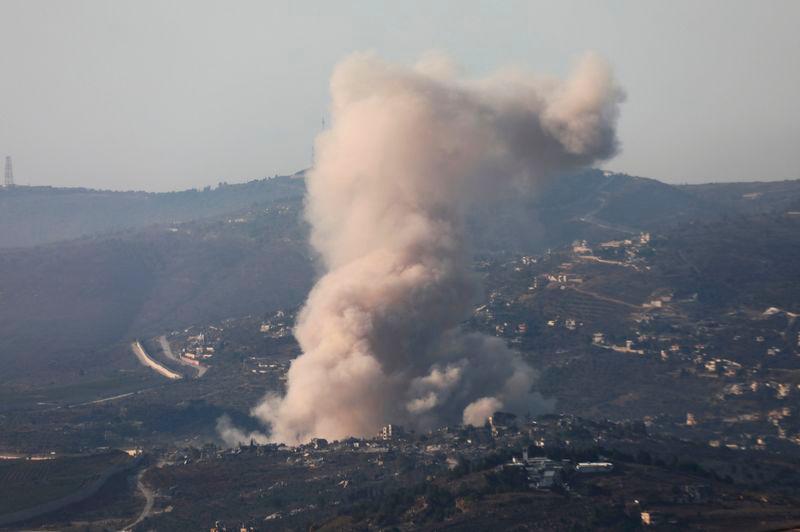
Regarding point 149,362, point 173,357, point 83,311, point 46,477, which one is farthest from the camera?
point 83,311

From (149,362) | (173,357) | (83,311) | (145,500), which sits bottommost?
(149,362)

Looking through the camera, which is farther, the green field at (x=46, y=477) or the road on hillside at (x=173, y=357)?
the road on hillside at (x=173, y=357)

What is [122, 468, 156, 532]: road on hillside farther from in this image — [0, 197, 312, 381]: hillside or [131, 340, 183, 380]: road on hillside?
[0, 197, 312, 381]: hillside

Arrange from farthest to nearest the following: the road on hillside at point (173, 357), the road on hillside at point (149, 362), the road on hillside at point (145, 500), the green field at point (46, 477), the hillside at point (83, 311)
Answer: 1. the hillside at point (83, 311)
2. the road on hillside at point (173, 357)
3. the road on hillside at point (149, 362)
4. the green field at point (46, 477)
5. the road on hillside at point (145, 500)

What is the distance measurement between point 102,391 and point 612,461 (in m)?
68.7

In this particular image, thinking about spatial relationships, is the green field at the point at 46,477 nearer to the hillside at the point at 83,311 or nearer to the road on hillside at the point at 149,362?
the road on hillside at the point at 149,362

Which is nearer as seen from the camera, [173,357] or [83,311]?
[173,357]

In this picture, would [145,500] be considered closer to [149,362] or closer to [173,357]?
[149,362]

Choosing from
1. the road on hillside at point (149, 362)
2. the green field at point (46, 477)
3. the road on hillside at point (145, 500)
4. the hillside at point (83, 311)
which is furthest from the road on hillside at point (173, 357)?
the road on hillside at point (145, 500)

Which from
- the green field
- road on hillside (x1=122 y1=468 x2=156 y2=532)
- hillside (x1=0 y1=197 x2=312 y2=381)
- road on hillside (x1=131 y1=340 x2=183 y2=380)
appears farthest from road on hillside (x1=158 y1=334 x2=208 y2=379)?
road on hillside (x1=122 y1=468 x2=156 y2=532)

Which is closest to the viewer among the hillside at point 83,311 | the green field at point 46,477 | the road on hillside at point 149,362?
the green field at point 46,477

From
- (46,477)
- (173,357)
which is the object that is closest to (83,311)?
(173,357)

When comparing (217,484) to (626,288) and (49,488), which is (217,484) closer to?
(49,488)

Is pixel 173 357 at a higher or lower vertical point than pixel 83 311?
lower
